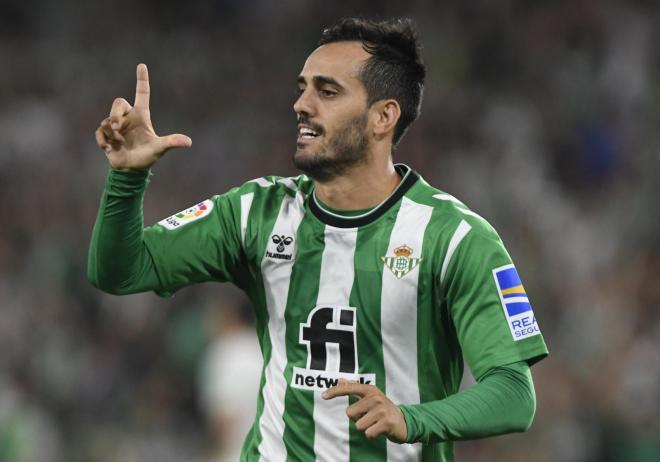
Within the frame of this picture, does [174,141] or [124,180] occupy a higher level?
[174,141]

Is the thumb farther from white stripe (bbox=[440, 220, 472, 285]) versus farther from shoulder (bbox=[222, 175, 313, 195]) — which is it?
white stripe (bbox=[440, 220, 472, 285])

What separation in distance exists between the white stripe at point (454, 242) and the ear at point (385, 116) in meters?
0.47

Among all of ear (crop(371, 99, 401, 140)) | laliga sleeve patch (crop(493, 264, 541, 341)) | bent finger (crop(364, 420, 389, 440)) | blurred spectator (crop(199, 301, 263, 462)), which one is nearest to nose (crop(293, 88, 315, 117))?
ear (crop(371, 99, 401, 140))

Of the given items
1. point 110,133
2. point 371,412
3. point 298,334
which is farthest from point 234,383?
point 371,412

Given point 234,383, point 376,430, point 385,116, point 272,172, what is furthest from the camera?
point 272,172

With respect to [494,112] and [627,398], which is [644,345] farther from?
[494,112]

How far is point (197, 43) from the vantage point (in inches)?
456

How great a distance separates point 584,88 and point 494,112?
0.74m

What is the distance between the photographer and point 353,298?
3.53 metres

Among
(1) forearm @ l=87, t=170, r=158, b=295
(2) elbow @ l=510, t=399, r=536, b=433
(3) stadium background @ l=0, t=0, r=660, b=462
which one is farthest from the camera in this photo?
(3) stadium background @ l=0, t=0, r=660, b=462

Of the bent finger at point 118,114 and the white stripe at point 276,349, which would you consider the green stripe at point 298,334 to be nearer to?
the white stripe at point 276,349

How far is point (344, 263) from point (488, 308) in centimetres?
48

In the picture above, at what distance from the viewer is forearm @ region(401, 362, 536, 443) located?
3.08m

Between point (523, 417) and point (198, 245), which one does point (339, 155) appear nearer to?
point (198, 245)
